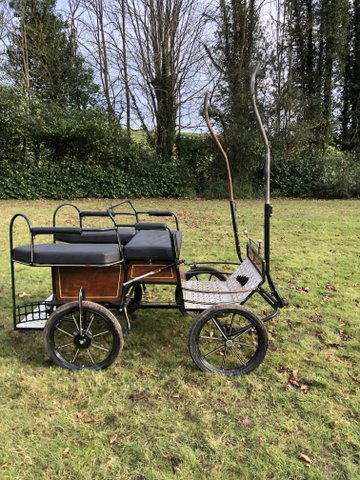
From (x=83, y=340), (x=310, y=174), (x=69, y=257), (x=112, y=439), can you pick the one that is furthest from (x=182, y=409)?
(x=310, y=174)

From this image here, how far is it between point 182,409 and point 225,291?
37.9 inches

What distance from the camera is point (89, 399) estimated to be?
8.07 ft

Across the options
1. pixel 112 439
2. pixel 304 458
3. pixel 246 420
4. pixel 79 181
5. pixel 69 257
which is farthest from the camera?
pixel 79 181

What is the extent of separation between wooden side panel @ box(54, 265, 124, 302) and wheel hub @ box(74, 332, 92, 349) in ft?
0.85

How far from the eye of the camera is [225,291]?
305cm

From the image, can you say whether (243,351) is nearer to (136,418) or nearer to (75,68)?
(136,418)

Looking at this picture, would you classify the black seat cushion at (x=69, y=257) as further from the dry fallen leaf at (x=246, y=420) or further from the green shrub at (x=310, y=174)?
the green shrub at (x=310, y=174)

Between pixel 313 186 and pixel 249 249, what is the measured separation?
11.8 metres

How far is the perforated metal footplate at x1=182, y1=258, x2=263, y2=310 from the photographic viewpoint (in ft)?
9.45

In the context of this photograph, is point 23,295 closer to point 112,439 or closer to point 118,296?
point 118,296

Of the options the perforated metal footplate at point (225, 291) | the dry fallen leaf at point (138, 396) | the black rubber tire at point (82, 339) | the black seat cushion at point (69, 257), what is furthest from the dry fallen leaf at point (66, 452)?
the perforated metal footplate at point (225, 291)

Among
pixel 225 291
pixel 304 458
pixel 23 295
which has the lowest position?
pixel 304 458

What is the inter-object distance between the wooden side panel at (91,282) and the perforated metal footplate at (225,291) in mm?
518

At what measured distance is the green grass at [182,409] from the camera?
197 centimetres
